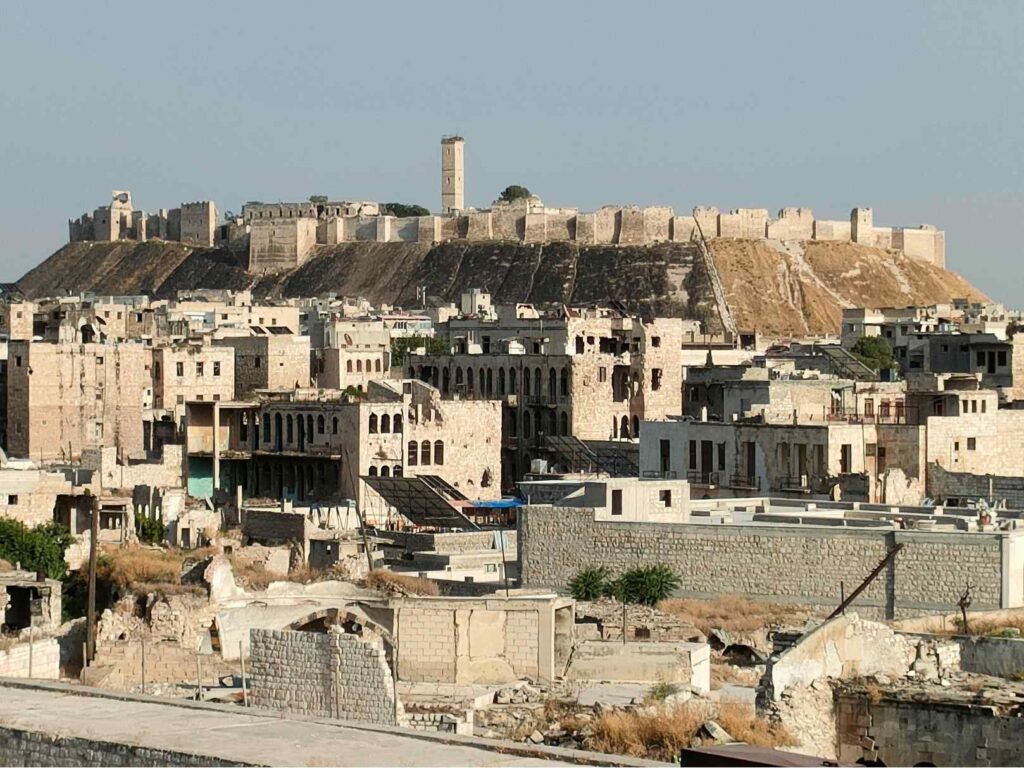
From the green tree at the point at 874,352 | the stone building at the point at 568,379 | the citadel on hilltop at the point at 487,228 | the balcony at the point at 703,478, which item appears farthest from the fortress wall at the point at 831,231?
the balcony at the point at 703,478

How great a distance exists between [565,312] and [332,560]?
2841 cm

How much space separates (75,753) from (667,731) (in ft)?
13.5

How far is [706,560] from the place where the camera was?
2894 centimetres

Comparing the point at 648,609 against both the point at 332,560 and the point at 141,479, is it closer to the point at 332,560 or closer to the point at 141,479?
the point at 332,560

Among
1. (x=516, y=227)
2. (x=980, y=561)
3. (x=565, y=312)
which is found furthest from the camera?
(x=516, y=227)

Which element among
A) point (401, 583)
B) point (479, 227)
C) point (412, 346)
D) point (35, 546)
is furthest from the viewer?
point (479, 227)

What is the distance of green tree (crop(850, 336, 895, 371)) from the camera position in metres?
64.2

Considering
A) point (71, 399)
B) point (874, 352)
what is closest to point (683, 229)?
point (874, 352)

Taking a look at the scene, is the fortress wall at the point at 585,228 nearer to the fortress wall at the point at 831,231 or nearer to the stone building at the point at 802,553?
the fortress wall at the point at 831,231

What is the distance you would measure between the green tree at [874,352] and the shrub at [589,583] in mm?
33983

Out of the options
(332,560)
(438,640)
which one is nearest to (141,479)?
(332,560)

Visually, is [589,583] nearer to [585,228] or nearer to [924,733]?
[924,733]

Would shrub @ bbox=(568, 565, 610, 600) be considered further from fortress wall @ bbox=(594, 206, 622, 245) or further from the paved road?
fortress wall @ bbox=(594, 206, 622, 245)

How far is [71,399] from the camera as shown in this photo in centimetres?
5241
